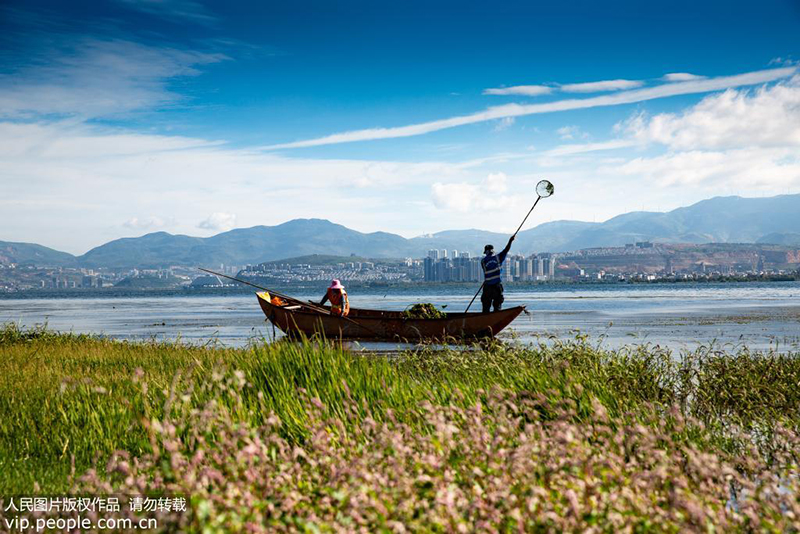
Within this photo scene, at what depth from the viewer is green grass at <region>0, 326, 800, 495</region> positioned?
7.30 metres

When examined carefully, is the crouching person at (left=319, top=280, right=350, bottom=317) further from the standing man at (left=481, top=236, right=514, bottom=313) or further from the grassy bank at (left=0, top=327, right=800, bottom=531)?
the grassy bank at (left=0, top=327, right=800, bottom=531)

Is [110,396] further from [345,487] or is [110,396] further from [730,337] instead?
[730,337]

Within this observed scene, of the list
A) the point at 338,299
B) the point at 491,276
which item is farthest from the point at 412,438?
the point at 338,299

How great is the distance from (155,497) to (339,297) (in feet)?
58.2

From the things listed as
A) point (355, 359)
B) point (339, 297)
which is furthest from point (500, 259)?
point (355, 359)

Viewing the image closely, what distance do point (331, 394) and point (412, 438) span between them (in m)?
2.75

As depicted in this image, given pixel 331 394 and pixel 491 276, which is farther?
pixel 491 276

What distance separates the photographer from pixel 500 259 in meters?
21.7

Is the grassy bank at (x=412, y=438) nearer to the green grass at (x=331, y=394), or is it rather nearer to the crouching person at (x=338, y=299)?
the green grass at (x=331, y=394)

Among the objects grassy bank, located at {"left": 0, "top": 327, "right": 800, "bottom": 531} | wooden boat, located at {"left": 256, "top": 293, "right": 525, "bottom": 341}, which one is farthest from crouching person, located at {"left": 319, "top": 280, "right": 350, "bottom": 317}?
grassy bank, located at {"left": 0, "top": 327, "right": 800, "bottom": 531}

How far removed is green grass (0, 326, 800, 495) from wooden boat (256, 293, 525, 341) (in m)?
7.85

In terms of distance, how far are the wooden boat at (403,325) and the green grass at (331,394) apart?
7.85 m

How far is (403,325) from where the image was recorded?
71.8 ft

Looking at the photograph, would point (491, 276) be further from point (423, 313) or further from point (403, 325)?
point (403, 325)
